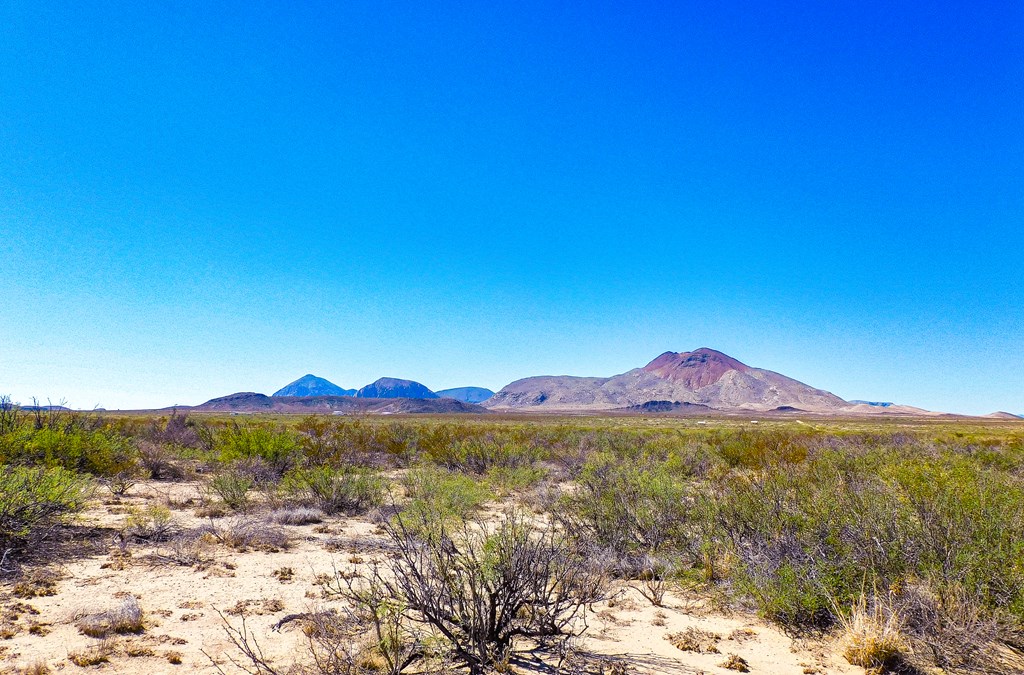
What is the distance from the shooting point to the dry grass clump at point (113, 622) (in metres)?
5.34

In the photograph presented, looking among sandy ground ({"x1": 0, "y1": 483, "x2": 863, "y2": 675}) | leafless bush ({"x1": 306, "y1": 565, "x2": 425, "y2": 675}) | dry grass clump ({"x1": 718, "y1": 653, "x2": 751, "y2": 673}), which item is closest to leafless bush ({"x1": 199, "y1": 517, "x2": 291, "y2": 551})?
sandy ground ({"x1": 0, "y1": 483, "x2": 863, "y2": 675})

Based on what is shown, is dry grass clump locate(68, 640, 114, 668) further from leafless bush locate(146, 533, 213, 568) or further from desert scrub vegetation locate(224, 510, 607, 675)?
leafless bush locate(146, 533, 213, 568)

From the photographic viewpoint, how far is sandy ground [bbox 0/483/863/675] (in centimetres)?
488

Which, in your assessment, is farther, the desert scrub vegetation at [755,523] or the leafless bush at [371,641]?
the desert scrub vegetation at [755,523]

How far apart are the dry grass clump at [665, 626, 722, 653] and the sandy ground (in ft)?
0.04

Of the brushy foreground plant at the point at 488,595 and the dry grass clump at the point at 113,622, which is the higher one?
the brushy foreground plant at the point at 488,595

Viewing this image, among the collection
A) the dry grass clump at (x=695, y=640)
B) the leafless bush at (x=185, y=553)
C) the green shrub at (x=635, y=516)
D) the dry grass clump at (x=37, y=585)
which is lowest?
the dry grass clump at (x=695, y=640)

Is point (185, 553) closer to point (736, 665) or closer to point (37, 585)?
point (37, 585)

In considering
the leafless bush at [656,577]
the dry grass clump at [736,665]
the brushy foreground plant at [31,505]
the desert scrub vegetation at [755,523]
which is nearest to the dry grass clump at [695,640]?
the dry grass clump at [736,665]

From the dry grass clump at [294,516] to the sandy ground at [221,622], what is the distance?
2064 millimetres

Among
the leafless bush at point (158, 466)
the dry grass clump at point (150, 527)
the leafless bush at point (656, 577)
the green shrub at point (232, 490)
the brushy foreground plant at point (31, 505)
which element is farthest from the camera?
the leafless bush at point (158, 466)

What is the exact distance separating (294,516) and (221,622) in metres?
5.17

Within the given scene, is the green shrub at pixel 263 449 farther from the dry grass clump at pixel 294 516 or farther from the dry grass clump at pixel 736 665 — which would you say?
the dry grass clump at pixel 736 665

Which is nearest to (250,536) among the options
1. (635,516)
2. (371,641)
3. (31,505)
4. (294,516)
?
(294,516)
